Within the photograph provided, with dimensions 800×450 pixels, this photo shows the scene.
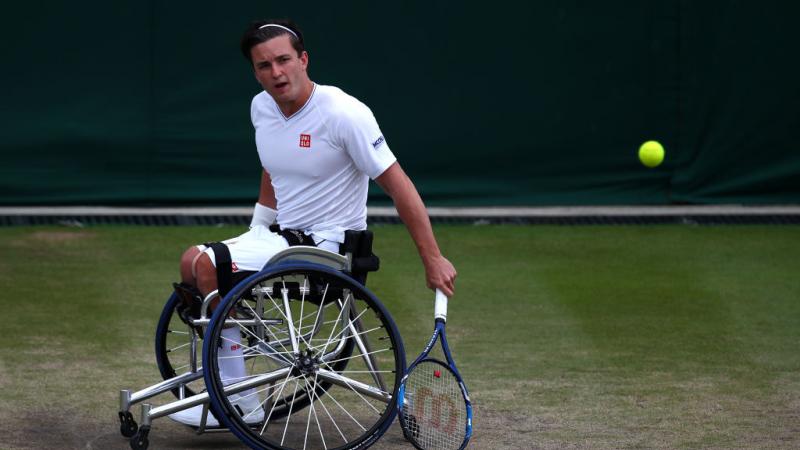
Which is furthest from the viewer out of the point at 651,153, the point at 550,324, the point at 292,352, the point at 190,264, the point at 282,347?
the point at 651,153

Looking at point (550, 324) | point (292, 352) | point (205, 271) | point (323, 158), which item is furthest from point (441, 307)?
point (550, 324)

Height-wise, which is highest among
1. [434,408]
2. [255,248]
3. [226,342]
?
[255,248]

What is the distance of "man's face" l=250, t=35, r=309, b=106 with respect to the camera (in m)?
4.05

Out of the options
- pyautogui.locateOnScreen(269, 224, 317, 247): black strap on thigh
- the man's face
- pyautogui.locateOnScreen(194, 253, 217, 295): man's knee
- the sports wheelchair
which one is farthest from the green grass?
the man's face

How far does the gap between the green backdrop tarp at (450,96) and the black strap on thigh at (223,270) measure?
4.68 metres

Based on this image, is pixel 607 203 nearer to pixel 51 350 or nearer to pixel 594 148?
pixel 594 148

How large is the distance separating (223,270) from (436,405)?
675 millimetres

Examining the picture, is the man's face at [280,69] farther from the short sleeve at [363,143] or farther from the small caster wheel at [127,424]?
the small caster wheel at [127,424]

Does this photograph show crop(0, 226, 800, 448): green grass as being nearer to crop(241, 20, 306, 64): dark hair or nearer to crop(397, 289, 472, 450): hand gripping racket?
crop(397, 289, 472, 450): hand gripping racket

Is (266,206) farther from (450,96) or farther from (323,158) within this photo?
(450,96)

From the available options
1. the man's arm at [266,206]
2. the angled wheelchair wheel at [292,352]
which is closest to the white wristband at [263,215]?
the man's arm at [266,206]

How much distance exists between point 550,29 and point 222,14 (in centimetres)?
192

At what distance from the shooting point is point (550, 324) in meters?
5.93

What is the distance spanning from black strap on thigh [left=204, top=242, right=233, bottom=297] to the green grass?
65 centimetres
